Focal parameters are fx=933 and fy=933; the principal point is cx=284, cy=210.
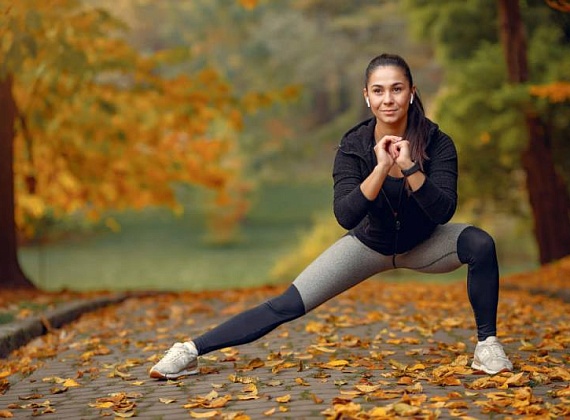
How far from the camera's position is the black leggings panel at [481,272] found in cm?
521

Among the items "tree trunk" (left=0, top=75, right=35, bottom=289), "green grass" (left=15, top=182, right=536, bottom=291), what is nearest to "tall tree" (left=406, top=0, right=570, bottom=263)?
"tree trunk" (left=0, top=75, right=35, bottom=289)

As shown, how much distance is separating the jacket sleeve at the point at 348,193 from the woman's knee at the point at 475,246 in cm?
61

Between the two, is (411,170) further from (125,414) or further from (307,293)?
(125,414)

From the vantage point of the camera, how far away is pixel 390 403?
4523 mm

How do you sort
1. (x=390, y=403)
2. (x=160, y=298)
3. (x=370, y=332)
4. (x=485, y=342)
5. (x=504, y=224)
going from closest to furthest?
(x=390, y=403), (x=485, y=342), (x=370, y=332), (x=160, y=298), (x=504, y=224)

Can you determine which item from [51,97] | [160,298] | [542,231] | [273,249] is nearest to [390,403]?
[160,298]

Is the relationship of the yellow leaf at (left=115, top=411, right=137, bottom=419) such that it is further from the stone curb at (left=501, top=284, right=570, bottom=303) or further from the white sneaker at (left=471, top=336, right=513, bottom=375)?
the stone curb at (left=501, top=284, right=570, bottom=303)

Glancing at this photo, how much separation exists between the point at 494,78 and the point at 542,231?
271 centimetres

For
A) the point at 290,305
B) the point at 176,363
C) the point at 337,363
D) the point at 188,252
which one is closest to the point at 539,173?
the point at 337,363

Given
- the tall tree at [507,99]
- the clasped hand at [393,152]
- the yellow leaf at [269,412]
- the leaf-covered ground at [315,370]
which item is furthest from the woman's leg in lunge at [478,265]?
the tall tree at [507,99]

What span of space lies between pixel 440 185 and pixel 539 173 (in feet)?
33.5

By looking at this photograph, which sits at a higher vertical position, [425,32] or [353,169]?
[425,32]

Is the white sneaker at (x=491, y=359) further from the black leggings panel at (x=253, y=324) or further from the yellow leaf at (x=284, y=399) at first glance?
the yellow leaf at (x=284, y=399)

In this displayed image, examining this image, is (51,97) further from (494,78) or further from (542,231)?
(542,231)
